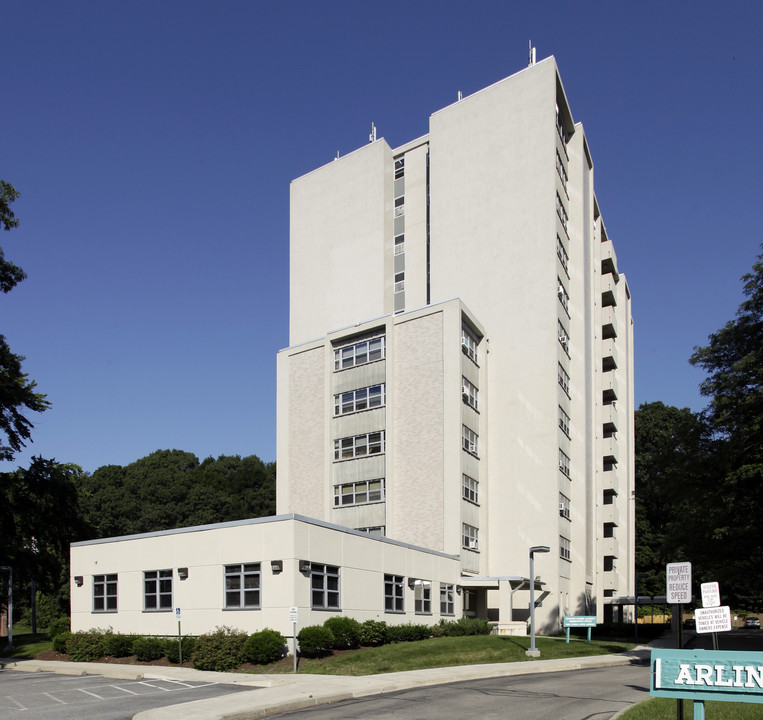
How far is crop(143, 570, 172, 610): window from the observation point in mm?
31203

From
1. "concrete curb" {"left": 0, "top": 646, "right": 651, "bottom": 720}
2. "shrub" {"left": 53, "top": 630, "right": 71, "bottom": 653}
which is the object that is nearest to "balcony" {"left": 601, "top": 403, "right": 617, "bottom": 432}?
"concrete curb" {"left": 0, "top": 646, "right": 651, "bottom": 720}

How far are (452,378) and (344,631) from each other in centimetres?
2020

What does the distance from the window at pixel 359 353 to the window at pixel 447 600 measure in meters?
14.7

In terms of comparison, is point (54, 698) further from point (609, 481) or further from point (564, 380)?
point (609, 481)

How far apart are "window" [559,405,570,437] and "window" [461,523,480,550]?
9086mm

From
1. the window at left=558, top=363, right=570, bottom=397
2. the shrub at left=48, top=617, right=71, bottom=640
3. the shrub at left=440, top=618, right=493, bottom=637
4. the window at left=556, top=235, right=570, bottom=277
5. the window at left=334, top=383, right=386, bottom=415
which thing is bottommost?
the shrub at left=440, top=618, right=493, bottom=637

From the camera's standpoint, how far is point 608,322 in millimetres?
67875

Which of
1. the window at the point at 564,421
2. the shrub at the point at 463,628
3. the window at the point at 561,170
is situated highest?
the window at the point at 561,170

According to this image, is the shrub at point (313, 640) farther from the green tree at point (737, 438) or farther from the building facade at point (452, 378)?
the green tree at point (737, 438)

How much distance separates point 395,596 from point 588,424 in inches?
1085

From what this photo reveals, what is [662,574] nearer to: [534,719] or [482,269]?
[482,269]

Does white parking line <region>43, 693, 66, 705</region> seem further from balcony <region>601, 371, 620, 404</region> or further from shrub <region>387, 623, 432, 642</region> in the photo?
balcony <region>601, 371, 620, 404</region>

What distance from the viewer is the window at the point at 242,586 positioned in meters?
28.4

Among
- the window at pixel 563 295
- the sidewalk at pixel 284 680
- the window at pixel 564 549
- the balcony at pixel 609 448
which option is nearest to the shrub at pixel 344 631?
the sidewalk at pixel 284 680
